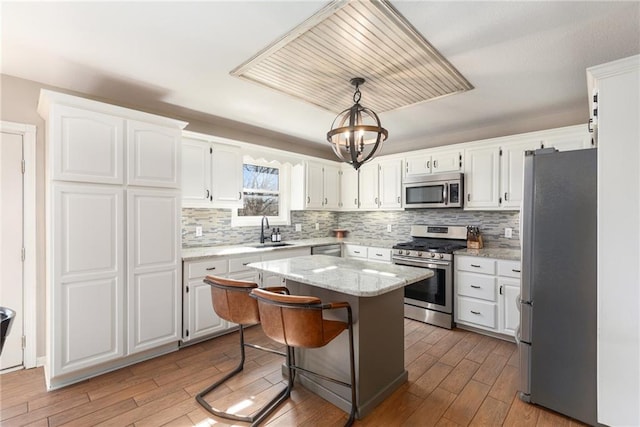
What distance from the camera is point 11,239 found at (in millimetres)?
2508

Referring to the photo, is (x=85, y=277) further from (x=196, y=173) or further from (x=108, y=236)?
(x=196, y=173)

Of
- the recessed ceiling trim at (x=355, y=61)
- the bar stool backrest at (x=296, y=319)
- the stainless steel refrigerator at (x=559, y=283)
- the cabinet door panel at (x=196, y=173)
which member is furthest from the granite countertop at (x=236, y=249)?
the stainless steel refrigerator at (x=559, y=283)

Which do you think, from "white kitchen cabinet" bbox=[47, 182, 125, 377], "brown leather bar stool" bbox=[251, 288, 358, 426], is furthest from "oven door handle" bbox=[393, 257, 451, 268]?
"white kitchen cabinet" bbox=[47, 182, 125, 377]

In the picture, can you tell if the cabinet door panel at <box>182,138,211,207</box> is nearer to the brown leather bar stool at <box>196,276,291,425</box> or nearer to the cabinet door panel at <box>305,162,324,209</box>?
the brown leather bar stool at <box>196,276,291,425</box>

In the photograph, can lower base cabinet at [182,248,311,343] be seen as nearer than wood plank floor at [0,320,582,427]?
No

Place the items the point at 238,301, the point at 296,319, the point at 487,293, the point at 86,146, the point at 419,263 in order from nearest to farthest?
the point at 296,319 → the point at 238,301 → the point at 86,146 → the point at 487,293 → the point at 419,263

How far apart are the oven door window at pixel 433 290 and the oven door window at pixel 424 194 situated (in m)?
0.98

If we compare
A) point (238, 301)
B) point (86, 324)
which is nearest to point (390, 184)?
point (238, 301)

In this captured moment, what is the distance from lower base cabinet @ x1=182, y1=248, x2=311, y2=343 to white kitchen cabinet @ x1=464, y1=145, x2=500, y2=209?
293 cm

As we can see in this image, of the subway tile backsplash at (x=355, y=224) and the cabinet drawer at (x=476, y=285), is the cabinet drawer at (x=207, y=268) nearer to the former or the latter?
the subway tile backsplash at (x=355, y=224)

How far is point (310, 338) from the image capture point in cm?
172

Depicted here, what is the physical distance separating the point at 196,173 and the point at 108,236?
45.0 inches

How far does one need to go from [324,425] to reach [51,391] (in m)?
2.12

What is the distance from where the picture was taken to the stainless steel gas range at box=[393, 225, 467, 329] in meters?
3.54
